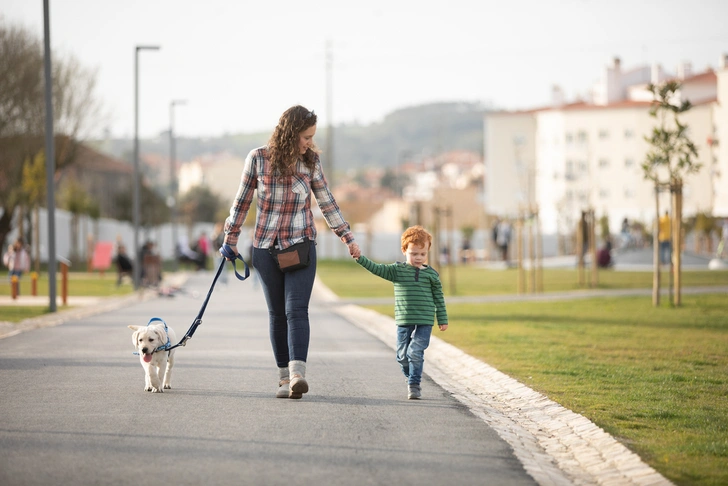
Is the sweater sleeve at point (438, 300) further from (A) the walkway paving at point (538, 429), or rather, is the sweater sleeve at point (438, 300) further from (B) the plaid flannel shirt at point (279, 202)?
(B) the plaid flannel shirt at point (279, 202)

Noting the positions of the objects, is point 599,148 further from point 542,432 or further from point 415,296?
point 542,432

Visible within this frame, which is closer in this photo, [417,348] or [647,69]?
[417,348]

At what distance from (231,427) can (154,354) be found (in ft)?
6.61

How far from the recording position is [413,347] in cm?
909

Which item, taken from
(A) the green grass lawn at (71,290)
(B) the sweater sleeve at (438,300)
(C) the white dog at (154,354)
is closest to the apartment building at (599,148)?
Answer: (A) the green grass lawn at (71,290)

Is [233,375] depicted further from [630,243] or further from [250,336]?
[630,243]

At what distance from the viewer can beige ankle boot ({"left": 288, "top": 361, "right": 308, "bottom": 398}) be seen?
28.2ft

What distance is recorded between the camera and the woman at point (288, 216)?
27.7ft

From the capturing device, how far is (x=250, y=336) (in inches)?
616

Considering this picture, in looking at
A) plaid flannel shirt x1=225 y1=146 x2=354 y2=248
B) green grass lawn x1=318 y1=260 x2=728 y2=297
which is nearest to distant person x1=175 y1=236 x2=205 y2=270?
green grass lawn x1=318 y1=260 x2=728 y2=297

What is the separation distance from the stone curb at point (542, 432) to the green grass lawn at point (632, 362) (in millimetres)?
140

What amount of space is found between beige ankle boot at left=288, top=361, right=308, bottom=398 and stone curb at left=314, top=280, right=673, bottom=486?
136 cm

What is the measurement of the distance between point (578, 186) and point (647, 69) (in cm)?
1482

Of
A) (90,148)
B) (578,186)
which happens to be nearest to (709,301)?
(90,148)
